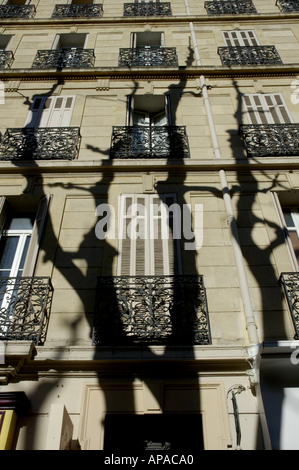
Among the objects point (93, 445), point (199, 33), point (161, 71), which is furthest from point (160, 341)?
point (199, 33)

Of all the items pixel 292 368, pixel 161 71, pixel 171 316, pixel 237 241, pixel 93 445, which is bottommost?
pixel 93 445

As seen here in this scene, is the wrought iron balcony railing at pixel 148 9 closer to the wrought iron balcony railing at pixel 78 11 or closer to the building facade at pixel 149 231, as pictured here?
the building facade at pixel 149 231

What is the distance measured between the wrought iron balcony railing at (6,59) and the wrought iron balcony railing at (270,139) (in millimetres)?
6388

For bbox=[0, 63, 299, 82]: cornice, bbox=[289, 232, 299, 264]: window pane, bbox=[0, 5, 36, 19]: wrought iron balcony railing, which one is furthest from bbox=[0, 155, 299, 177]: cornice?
bbox=[0, 5, 36, 19]: wrought iron balcony railing

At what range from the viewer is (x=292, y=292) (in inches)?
214

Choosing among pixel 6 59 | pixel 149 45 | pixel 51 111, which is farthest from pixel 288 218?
pixel 6 59

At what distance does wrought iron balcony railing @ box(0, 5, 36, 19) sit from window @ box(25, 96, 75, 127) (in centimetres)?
442

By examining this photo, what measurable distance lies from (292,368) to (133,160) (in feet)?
15.3

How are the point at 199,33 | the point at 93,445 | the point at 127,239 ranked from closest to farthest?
the point at 93,445
the point at 127,239
the point at 199,33

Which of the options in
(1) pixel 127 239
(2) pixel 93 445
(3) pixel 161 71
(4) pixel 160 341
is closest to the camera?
(2) pixel 93 445

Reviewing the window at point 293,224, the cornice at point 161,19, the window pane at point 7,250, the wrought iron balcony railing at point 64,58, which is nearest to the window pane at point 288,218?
the window at point 293,224

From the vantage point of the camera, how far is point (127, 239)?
6336mm

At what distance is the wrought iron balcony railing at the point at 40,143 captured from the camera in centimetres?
742

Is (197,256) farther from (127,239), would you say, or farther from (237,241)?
(127,239)
